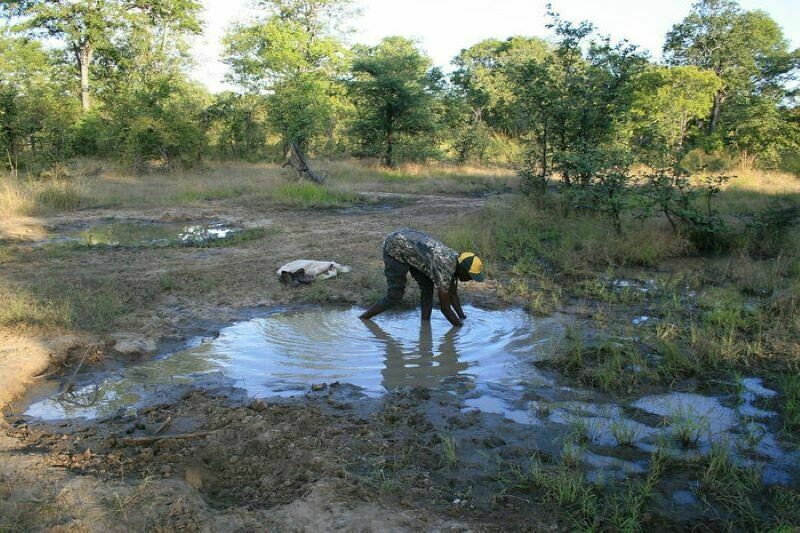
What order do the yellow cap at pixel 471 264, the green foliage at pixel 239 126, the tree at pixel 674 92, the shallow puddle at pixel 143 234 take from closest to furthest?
the yellow cap at pixel 471 264 → the shallow puddle at pixel 143 234 → the tree at pixel 674 92 → the green foliage at pixel 239 126

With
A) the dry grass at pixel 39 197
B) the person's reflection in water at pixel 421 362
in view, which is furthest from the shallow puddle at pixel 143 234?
the person's reflection in water at pixel 421 362

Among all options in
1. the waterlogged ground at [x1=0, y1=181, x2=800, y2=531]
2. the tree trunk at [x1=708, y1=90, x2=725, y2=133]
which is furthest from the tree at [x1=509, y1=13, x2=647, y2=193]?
the tree trunk at [x1=708, y1=90, x2=725, y2=133]

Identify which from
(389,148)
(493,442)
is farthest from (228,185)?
(493,442)

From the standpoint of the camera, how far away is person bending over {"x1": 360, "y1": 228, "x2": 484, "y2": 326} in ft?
17.8

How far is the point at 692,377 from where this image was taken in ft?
15.3

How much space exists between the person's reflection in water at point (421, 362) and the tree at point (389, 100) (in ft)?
58.8

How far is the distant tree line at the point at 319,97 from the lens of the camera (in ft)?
61.8

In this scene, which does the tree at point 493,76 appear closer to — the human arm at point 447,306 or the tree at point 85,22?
the tree at point 85,22

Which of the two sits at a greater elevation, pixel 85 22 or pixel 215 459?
pixel 85 22

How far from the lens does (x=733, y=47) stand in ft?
79.7

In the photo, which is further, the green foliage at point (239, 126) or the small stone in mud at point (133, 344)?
the green foliage at point (239, 126)

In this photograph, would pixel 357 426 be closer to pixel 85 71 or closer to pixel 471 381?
pixel 471 381

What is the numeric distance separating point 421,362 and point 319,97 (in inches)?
834

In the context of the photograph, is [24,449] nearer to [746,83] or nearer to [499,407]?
[499,407]
